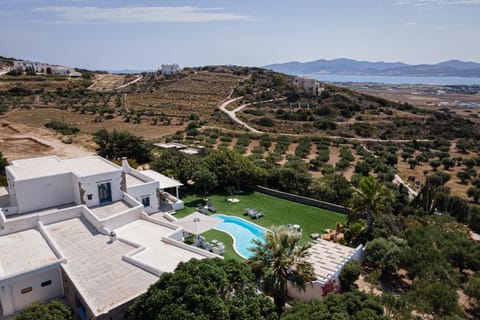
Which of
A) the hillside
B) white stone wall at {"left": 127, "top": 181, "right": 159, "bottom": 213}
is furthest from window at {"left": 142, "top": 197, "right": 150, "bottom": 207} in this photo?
the hillside

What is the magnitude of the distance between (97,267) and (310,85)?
98.3 meters

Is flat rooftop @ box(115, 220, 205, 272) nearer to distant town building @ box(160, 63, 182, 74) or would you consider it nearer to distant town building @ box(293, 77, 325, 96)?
distant town building @ box(293, 77, 325, 96)

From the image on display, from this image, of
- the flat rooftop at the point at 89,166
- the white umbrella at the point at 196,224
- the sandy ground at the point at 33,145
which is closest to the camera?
the white umbrella at the point at 196,224

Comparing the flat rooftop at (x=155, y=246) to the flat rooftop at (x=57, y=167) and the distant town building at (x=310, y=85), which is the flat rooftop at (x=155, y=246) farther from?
the distant town building at (x=310, y=85)

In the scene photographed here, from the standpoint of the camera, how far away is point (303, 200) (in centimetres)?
2980

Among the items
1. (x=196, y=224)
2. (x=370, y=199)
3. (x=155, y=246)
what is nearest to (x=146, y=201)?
(x=196, y=224)

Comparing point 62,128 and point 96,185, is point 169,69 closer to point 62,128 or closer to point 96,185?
point 62,128

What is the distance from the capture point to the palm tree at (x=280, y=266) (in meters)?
14.9

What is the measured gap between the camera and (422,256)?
60.2 feet

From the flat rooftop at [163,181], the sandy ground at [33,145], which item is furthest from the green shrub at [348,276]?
the sandy ground at [33,145]

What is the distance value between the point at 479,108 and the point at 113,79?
142287mm

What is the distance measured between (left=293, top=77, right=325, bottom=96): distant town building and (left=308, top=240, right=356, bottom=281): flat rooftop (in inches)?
3392

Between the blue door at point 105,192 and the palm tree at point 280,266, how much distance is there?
10.4 meters

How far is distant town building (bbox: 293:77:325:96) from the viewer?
102844 mm
